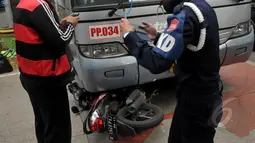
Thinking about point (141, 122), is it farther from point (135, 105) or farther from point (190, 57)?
point (190, 57)

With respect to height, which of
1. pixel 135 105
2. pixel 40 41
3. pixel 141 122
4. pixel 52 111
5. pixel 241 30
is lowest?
pixel 141 122

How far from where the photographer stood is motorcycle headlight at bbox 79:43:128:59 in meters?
2.83

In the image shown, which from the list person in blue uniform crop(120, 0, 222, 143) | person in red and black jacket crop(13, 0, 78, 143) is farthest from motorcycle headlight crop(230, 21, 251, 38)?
person in red and black jacket crop(13, 0, 78, 143)

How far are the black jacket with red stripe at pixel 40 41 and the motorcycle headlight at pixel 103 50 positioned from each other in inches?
22.4

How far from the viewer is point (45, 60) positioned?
2115mm

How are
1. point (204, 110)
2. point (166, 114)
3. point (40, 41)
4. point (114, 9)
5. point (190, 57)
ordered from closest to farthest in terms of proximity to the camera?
point (190, 57) < point (204, 110) < point (40, 41) < point (114, 9) < point (166, 114)

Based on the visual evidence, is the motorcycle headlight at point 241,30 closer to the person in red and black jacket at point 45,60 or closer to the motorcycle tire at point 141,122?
the motorcycle tire at point 141,122

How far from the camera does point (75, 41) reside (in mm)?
2914

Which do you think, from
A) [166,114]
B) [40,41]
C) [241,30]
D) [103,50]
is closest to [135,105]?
[103,50]

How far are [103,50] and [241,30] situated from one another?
1908mm

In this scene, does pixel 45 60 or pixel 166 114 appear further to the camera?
pixel 166 114

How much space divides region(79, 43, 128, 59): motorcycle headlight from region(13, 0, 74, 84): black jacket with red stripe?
0.57m

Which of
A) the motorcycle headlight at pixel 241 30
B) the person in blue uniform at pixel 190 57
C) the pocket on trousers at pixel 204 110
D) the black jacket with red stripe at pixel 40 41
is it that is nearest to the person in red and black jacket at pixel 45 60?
the black jacket with red stripe at pixel 40 41

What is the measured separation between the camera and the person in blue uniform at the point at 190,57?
1.56 meters
